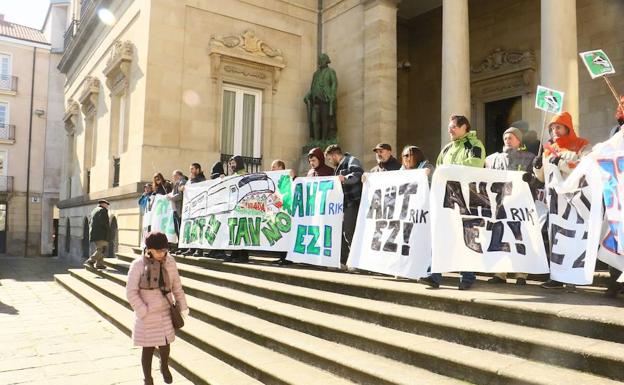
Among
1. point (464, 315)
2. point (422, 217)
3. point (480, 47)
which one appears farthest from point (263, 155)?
point (464, 315)

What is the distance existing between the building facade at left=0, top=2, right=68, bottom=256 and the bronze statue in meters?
24.6

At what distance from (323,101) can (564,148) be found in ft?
33.1

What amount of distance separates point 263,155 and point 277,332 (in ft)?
33.6

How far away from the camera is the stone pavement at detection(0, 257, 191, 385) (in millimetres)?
5102

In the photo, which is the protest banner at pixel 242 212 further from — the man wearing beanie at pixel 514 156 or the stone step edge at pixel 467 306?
the man wearing beanie at pixel 514 156

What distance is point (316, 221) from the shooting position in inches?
287

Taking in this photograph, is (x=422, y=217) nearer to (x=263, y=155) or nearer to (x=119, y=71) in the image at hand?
(x=263, y=155)

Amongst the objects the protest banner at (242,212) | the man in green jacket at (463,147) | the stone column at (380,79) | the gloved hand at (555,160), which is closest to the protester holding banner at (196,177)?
the protest banner at (242,212)

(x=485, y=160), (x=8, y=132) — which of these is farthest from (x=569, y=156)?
(x=8, y=132)

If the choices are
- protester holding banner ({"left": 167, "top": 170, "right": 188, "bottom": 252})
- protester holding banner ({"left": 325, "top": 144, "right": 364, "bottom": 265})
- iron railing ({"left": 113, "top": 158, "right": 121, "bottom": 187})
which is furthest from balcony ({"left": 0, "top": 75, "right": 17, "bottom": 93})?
protester holding banner ({"left": 325, "top": 144, "right": 364, "bottom": 265})

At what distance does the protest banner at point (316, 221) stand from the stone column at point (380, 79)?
19.8ft

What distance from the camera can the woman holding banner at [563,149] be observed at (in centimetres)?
489

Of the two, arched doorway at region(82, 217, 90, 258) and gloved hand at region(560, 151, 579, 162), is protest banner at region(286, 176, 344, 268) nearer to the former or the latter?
gloved hand at region(560, 151, 579, 162)

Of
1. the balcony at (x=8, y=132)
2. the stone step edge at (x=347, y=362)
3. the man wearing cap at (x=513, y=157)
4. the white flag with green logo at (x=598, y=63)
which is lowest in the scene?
the stone step edge at (x=347, y=362)
